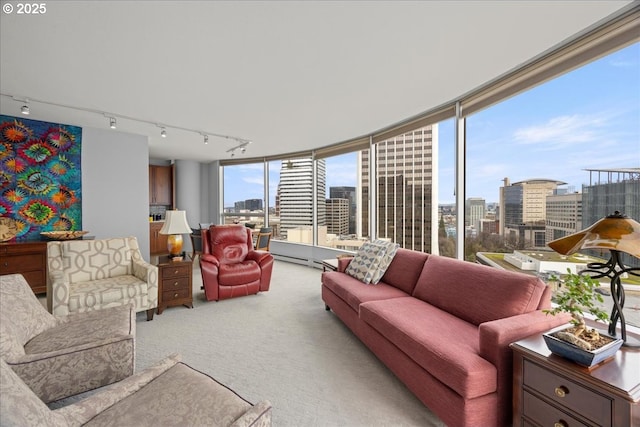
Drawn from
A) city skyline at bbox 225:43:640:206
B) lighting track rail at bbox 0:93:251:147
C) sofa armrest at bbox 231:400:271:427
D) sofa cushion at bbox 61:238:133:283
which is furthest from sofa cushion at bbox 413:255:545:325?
lighting track rail at bbox 0:93:251:147

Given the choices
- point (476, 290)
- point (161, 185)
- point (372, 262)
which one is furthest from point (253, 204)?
point (476, 290)

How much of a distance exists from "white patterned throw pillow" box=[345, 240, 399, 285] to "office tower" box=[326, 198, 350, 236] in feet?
8.05

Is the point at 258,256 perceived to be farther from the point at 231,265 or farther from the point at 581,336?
the point at 581,336

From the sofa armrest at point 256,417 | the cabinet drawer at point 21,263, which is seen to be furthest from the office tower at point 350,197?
the cabinet drawer at point 21,263

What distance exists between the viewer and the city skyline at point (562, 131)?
2.00m

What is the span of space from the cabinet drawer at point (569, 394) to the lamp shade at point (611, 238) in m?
0.63

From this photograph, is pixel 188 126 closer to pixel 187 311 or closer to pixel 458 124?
pixel 187 311

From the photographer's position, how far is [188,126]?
4426 millimetres

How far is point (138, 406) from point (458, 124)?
3.63 meters

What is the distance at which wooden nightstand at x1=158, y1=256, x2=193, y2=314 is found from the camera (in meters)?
3.35

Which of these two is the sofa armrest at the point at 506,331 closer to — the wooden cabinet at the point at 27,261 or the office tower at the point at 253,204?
the wooden cabinet at the point at 27,261

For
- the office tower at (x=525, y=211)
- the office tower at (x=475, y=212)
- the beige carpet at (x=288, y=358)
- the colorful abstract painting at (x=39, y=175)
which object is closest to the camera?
the beige carpet at (x=288, y=358)

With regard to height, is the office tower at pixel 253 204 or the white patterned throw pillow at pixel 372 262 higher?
the office tower at pixel 253 204

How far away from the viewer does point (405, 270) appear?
9.68 feet
